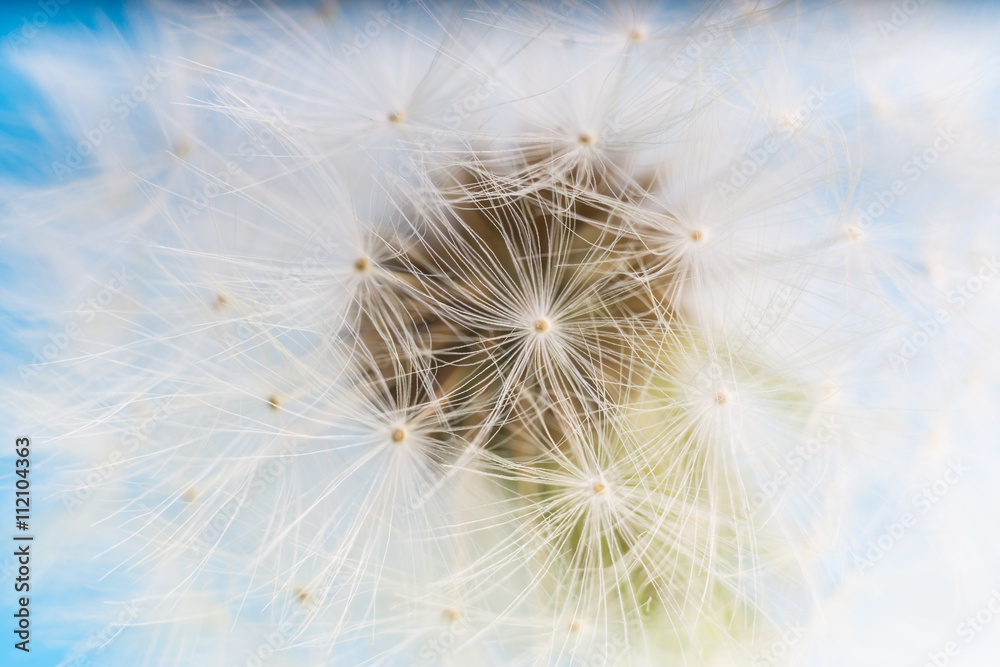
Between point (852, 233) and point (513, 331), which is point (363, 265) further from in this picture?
point (852, 233)

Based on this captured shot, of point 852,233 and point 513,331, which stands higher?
point 852,233

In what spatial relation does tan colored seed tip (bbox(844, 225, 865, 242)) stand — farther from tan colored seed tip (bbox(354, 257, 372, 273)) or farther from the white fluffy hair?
tan colored seed tip (bbox(354, 257, 372, 273))

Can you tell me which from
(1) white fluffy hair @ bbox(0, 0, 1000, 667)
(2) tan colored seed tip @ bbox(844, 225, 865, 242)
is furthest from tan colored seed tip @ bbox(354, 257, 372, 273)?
(2) tan colored seed tip @ bbox(844, 225, 865, 242)

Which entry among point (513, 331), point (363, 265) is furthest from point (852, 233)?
point (363, 265)

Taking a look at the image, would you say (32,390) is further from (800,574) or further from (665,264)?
(800,574)

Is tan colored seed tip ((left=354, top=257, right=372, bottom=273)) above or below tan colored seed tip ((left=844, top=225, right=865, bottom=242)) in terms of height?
below

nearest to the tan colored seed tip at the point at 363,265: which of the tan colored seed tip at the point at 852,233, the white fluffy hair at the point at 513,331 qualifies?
the white fluffy hair at the point at 513,331

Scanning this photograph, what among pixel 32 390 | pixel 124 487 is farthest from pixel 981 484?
pixel 32 390

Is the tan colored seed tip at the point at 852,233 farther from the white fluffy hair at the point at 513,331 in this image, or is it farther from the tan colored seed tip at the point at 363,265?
the tan colored seed tip at the point at 363,265
